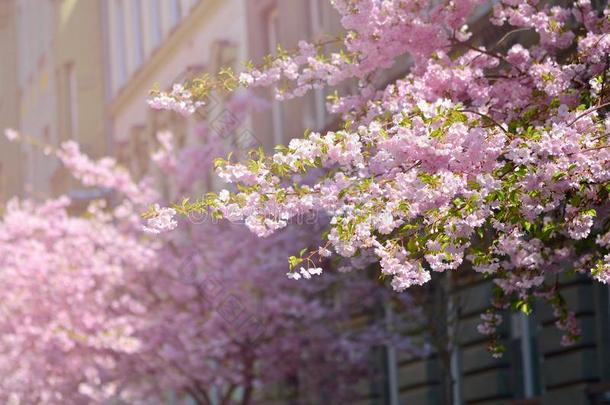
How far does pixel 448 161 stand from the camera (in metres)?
11.8

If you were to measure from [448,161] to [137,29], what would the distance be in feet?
116

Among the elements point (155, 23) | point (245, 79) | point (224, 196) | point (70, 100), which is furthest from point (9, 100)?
point (224, 196)

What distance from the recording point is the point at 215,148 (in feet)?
96.6

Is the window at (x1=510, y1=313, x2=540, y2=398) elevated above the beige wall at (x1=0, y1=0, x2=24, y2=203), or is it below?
below

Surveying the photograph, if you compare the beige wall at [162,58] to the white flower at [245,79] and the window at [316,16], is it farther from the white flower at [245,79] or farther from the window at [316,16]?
the white flower at [245,79]

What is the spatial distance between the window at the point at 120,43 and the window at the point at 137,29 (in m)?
2.02

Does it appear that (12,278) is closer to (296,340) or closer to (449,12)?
(296,340)

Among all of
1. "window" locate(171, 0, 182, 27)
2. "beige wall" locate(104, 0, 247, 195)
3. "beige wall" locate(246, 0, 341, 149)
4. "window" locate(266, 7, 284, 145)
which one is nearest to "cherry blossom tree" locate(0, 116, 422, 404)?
"beige wall" locate(246, 0, 341, 149)

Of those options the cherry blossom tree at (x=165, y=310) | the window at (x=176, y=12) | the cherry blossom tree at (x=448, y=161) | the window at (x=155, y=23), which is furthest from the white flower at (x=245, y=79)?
the window at (x=155, y=23)

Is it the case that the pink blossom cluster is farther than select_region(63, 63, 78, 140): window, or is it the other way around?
select_region(63, 63, 78, 140): window

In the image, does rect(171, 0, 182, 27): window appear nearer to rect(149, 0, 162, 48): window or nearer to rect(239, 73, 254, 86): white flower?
rect(149, 0, 162, 48): window

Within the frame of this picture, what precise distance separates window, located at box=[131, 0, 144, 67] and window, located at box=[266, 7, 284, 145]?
39.0 feet

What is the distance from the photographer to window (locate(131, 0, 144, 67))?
46.2 m

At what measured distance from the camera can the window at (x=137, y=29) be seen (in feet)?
152
